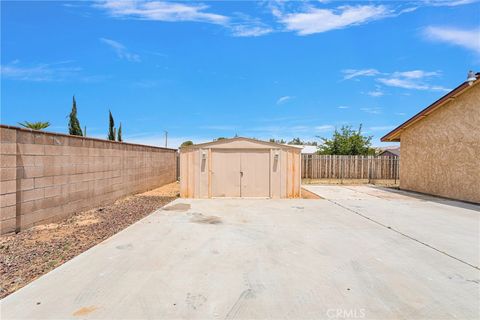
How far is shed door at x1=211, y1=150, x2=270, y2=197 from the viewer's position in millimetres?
10883

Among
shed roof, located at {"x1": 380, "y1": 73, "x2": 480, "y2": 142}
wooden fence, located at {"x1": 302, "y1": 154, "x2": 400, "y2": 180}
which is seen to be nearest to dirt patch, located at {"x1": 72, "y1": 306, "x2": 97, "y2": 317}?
shed roof, located at {"x1": 380, "y1": 73, "x2": 480, "y2": 142}

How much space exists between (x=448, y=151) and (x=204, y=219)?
1063 cm

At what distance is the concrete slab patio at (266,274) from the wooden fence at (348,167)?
13.0 m

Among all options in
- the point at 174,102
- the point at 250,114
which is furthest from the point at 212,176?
the point at 250,114

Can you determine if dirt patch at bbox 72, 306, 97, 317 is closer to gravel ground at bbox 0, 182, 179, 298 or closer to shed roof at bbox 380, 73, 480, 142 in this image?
gravel ground at bbox 0, 182, 179, 298

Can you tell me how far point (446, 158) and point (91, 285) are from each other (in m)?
13.2

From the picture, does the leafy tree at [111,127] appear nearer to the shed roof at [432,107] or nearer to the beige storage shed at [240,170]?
the beige storage shed at [240,170]

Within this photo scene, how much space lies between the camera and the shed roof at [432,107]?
985 cm

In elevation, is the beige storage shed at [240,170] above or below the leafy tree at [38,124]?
below

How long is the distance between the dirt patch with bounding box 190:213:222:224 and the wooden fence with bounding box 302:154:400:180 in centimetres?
1329

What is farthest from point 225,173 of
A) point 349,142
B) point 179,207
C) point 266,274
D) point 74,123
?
point 74,123

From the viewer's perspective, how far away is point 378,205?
30.0 ft

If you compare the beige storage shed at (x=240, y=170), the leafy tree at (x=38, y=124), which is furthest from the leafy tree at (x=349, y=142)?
the leafy tree at (x=38, y=124)

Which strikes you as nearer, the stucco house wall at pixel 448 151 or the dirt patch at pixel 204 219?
the dirt patch at pixel 204 219
